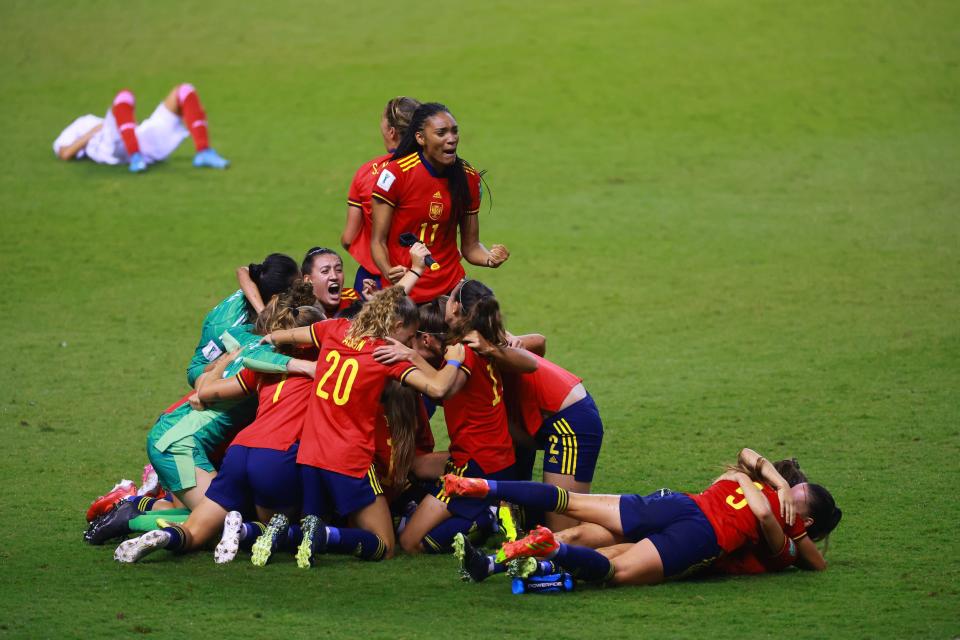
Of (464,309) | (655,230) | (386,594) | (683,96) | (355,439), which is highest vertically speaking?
(683,96)

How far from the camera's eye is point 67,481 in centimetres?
682

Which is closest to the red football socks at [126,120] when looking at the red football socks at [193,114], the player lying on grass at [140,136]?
the player lying on grass at [140,136]

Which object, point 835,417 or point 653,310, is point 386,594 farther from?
point 653,310

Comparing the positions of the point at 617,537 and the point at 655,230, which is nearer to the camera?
the point at 617,537

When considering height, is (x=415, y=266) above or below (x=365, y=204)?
below

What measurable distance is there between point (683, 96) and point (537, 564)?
13193 millimetres

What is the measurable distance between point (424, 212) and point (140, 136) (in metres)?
9.06

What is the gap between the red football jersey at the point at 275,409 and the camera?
5.72m

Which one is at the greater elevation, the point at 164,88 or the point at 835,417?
the point at 164,88

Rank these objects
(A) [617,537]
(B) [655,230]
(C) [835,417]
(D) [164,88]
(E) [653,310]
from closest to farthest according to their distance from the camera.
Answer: (A) [617,537] < (C) [835,417] < (E) [653,310] < (B) [655,230] < (D) [164,88]

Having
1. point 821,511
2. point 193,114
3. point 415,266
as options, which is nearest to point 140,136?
point 193,114

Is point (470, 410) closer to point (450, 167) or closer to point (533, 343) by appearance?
point (533, 343)

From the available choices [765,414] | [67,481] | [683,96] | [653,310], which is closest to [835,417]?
[765,414]

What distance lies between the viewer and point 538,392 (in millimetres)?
6164
